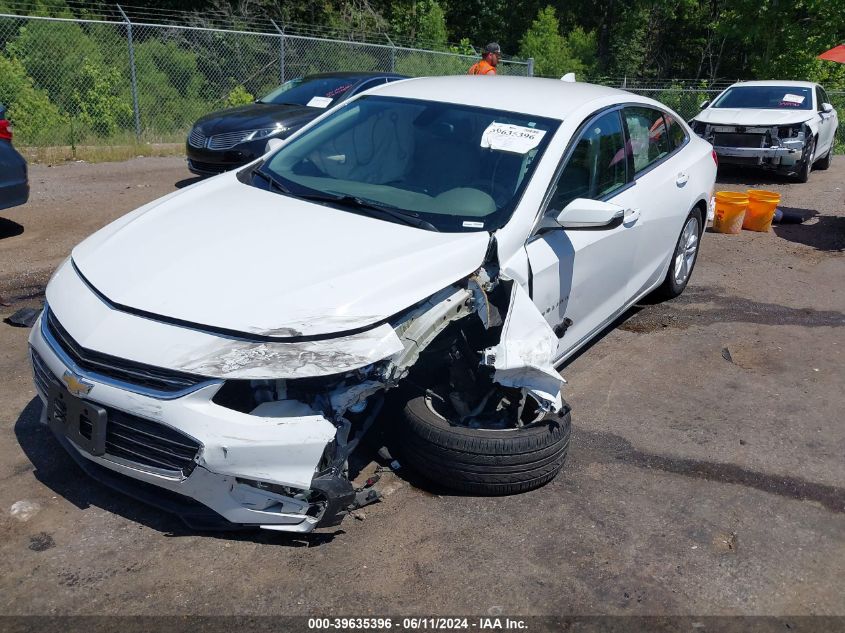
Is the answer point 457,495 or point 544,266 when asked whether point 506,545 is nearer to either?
point 457,495

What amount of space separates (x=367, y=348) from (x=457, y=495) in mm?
1020

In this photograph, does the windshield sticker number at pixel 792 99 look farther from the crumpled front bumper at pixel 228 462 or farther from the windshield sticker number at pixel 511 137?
the crumpled front bumper at pixel 228 462

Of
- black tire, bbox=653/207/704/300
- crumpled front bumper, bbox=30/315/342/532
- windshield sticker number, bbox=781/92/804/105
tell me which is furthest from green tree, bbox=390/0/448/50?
crumpled front bumper, bbox=30/315/342/532

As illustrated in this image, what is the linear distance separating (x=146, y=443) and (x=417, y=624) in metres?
1.23

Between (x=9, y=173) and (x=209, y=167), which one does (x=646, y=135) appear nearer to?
(x=9, y=173)

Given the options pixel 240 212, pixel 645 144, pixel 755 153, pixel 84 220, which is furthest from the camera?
pixel 755 153

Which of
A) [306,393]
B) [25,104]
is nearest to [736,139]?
[306,393]

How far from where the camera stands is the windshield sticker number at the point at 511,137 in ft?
14.3

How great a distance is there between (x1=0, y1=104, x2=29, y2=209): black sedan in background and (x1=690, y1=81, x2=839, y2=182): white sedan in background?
961 centimetres

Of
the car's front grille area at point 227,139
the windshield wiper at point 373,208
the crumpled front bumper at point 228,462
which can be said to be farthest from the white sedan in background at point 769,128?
the crumpled front bumper at point 228,462

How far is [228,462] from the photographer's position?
119 inches

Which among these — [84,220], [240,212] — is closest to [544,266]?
[240,212]

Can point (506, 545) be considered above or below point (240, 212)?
below

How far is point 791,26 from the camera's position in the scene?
23.9 m
